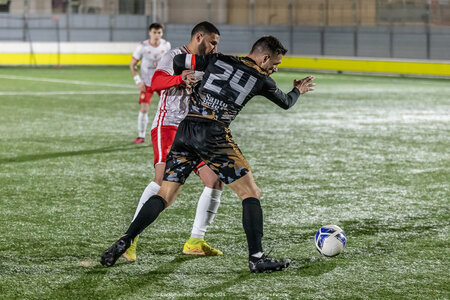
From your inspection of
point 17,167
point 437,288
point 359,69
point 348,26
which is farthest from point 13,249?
point 348,26

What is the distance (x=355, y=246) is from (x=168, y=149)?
5.58 ft

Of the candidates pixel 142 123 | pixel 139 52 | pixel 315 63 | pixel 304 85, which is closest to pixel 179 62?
pixel 304 85

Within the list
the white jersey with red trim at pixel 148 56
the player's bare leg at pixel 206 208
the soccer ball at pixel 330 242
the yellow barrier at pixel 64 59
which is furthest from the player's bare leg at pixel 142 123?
the yellow barrier at pixel 64 59

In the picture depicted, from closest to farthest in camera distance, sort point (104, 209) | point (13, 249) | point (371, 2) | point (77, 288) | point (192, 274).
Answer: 1. point (77, 288)
2. point (192, 274)
3. point (13, 249)
4. point (104, 209)
5. point (371, 2)

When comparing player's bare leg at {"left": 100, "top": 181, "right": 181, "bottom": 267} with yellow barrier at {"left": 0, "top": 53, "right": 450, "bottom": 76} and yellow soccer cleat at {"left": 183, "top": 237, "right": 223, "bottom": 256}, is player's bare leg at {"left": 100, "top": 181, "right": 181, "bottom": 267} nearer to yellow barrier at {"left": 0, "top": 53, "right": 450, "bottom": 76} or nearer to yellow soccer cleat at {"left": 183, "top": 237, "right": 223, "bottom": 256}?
yellow soccer cleat at {"left": 183, "top": 237, "right": 223, "bottom": 256}

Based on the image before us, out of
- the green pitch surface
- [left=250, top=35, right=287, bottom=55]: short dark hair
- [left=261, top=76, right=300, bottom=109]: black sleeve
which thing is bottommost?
the green pitch surface

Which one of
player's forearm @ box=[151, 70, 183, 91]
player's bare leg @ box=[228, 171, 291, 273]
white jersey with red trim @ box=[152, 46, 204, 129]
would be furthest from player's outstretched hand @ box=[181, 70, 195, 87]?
player's bare leg @ box=[228, 171, 291, 273]

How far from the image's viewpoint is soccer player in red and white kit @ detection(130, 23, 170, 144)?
12.4 metres

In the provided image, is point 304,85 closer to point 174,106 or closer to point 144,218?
point 174,106

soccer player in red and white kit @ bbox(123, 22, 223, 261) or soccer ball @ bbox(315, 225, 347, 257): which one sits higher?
soccer player in red and white kit @ bbox(123, 22, 223, 261)

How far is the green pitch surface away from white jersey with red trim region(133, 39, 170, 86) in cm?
115

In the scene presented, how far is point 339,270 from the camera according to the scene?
17.6 ft

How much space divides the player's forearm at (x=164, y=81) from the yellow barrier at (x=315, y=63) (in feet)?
79.9

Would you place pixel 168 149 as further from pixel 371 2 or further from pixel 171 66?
pixel 371 2
